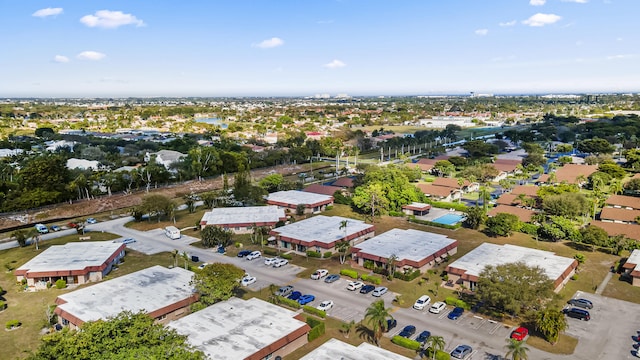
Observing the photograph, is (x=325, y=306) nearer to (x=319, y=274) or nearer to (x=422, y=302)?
(x=319, y=274)

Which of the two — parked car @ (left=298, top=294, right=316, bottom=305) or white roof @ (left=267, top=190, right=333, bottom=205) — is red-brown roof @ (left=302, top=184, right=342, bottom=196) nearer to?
white roof @ (left=267, top=190, right=333, bottom=205)

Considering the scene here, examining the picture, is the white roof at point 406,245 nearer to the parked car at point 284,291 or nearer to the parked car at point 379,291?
the parked car at point 379,291

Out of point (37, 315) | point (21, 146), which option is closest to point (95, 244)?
point (37, 315)

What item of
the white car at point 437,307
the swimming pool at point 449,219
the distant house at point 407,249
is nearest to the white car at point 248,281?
the distant house at point 407,249

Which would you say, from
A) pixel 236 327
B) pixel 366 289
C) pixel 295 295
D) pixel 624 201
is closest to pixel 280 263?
pixel 295 295

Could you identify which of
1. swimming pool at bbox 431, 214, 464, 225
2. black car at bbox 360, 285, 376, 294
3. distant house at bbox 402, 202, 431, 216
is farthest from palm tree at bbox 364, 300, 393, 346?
distant house at bbox 402, 202, 431, 216
